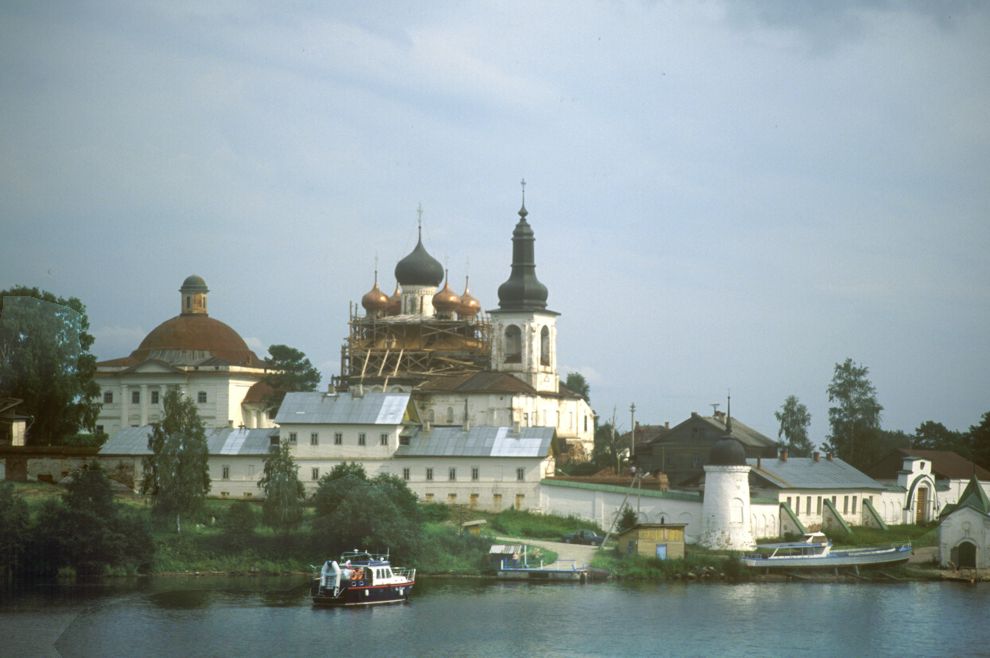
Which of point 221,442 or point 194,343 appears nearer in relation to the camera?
point 221,442

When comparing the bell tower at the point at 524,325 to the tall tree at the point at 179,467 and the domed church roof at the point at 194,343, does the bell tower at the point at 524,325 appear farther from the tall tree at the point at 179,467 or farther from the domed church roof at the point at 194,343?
the tall tree at the point at 179,467

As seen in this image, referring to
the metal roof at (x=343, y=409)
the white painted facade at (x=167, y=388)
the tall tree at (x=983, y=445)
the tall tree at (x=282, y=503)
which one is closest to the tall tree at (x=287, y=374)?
the white painted facade at (x=167, y=388)

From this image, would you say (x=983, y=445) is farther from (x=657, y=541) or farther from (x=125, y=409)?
(x=125, y=409)

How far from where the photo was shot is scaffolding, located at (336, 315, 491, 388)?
87875mm

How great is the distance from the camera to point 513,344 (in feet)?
284

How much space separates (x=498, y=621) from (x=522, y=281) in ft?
128

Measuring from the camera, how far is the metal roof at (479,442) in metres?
67.9

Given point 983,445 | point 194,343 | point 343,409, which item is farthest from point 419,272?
point 983,445

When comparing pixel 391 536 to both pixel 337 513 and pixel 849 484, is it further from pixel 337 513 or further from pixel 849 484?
pixel 849 484

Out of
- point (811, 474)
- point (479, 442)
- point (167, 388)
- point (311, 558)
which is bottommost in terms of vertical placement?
point (311, 558)

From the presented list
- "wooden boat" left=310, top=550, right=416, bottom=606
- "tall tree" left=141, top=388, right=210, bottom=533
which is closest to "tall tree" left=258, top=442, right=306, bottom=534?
"tall tree" left=141, top=388, right=210, bottom=533

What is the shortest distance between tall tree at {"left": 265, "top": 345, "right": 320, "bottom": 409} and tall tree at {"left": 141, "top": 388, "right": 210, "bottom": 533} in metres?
20.6

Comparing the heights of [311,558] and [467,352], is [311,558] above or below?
below

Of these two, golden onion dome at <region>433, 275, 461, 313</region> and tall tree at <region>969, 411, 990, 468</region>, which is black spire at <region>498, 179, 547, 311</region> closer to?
golden onion dome at <region>433, 275, 461, 313</region>
